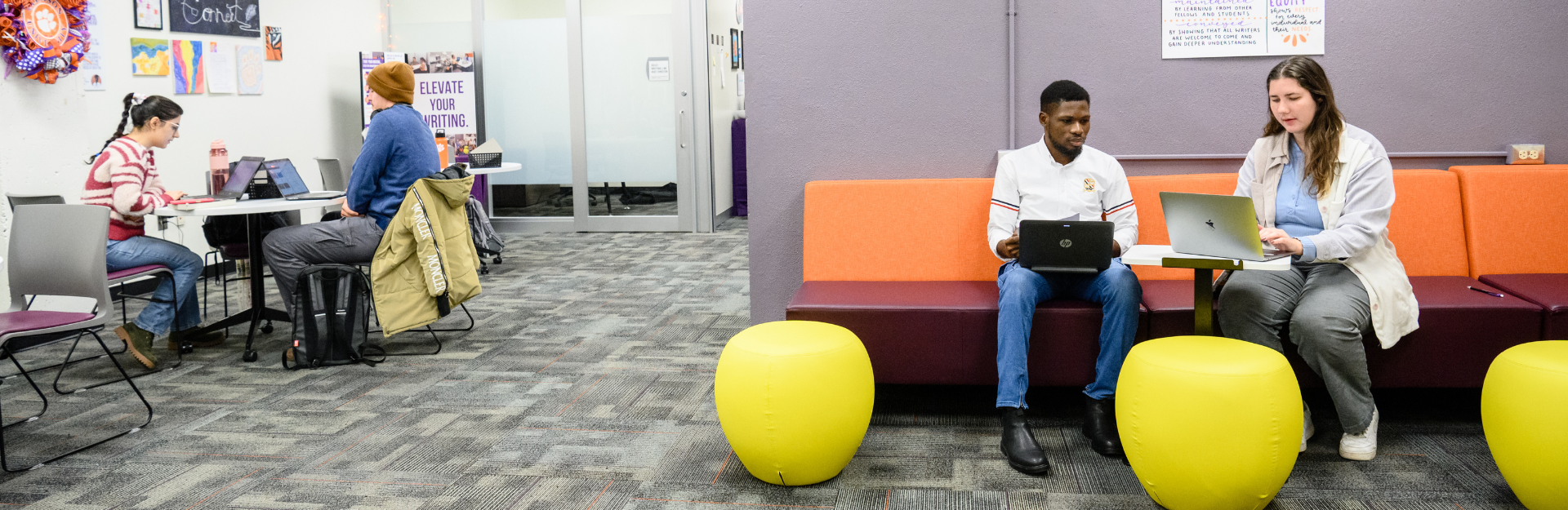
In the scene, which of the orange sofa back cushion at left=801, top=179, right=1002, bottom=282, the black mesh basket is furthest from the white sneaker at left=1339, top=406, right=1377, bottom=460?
the black mesh basket

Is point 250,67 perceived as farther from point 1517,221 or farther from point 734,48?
point 1517,221

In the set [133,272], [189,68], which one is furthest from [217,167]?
[189,68]

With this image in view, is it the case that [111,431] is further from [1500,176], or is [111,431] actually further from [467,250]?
[1500,176]

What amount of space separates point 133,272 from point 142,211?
0.24 m

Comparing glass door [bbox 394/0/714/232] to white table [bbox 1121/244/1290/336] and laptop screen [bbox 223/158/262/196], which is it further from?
white table [bbox 1121/244/1290/336]

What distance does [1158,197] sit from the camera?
137 inches

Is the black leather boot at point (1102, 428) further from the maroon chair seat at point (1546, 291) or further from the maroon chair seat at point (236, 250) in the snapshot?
the maroon chair seat at point (236, 250)

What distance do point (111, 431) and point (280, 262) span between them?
1.00 metres

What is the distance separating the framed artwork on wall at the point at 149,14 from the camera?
19.2ft

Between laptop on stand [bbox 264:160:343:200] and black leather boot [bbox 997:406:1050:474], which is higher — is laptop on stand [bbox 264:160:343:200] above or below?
above

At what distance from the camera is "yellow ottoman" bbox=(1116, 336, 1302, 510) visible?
2.18 m

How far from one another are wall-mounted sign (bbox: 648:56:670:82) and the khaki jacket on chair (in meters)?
4.47

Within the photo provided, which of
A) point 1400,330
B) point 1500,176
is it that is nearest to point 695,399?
point 1400,330

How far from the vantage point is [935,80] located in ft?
12.3
